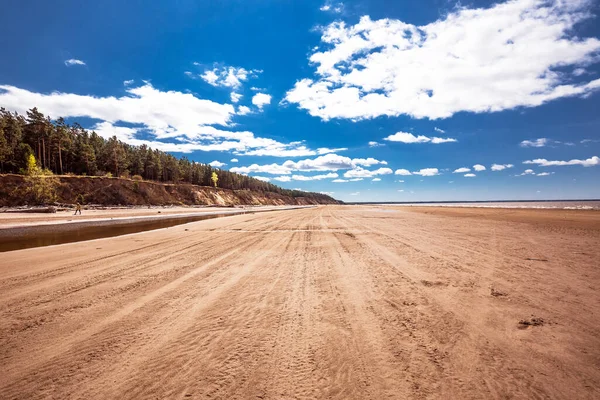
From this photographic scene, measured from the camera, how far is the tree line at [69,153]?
59844 mm

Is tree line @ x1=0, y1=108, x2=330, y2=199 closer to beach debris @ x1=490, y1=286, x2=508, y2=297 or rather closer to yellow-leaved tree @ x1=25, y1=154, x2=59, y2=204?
yellow-leaved tree @ x1=25, y1=154, x2=59, y2=204

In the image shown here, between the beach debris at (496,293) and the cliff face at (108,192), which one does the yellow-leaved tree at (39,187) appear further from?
the beach debris at (496,293)

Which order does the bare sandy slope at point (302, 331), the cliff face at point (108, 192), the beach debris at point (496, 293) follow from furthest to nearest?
1. the cliff face at point (108, 192)
2. the beach debris at point (496, 293)
3. the bare sandy slope at point (302, 331)

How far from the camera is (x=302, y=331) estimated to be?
3447 mm

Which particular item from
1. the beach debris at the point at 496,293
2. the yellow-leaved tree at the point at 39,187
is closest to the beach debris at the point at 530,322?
the beach debris at the point at 496,293

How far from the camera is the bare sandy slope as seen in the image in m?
2.38

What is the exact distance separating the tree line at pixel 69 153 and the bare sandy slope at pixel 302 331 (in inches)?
2765

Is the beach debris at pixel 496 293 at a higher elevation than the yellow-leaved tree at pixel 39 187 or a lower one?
lower

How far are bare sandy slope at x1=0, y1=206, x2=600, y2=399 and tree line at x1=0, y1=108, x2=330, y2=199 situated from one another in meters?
70.2

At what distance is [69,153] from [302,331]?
93670mm

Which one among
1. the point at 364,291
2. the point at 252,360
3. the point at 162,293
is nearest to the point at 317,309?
the point at 364,291

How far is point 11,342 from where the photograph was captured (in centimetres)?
329

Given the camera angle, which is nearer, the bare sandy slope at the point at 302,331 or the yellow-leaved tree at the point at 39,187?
the bare sandy slope at the point at 302,331

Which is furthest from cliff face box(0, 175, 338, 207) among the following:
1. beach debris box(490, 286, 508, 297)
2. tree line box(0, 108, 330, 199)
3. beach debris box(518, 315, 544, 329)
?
beach debris box(518, 315, 544, 329)
